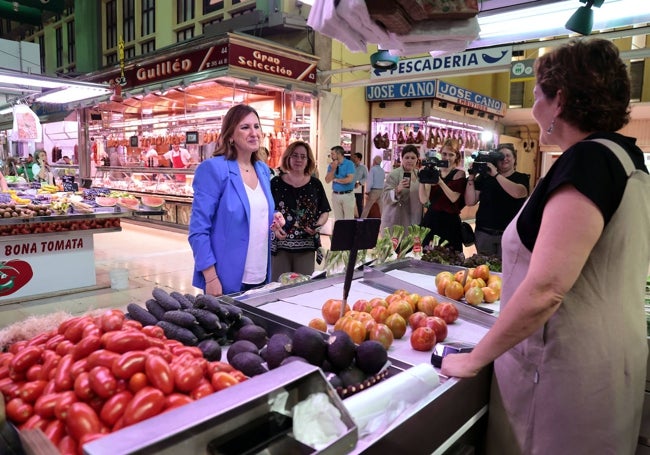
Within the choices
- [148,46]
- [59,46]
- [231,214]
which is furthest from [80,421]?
[59,46]

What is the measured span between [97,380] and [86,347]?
0.20 m

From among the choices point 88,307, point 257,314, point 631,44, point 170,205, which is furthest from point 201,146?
point 631,44

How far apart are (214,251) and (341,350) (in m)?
1.56

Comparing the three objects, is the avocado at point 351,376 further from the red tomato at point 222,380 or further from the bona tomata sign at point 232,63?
the bona tomata sign at point 232,63

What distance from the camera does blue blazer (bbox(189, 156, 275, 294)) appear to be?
2689 mm

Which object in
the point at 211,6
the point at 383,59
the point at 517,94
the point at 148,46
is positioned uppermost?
the point at 211,6

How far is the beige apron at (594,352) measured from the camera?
131 cm

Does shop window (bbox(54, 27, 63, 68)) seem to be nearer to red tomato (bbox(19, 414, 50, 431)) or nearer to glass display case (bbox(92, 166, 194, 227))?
glass display case (bbox(92, 166, 194, 227))

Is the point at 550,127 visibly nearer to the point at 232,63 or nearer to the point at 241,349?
the point at 241,349

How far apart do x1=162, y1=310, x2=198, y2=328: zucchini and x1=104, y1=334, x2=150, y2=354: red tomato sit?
318 mm

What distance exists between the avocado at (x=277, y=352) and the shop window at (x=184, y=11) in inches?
529

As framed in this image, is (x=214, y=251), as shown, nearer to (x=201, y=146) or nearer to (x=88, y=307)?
(x=88, y=307)

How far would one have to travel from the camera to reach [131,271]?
7039mm

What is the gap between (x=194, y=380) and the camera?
1.12 meters
